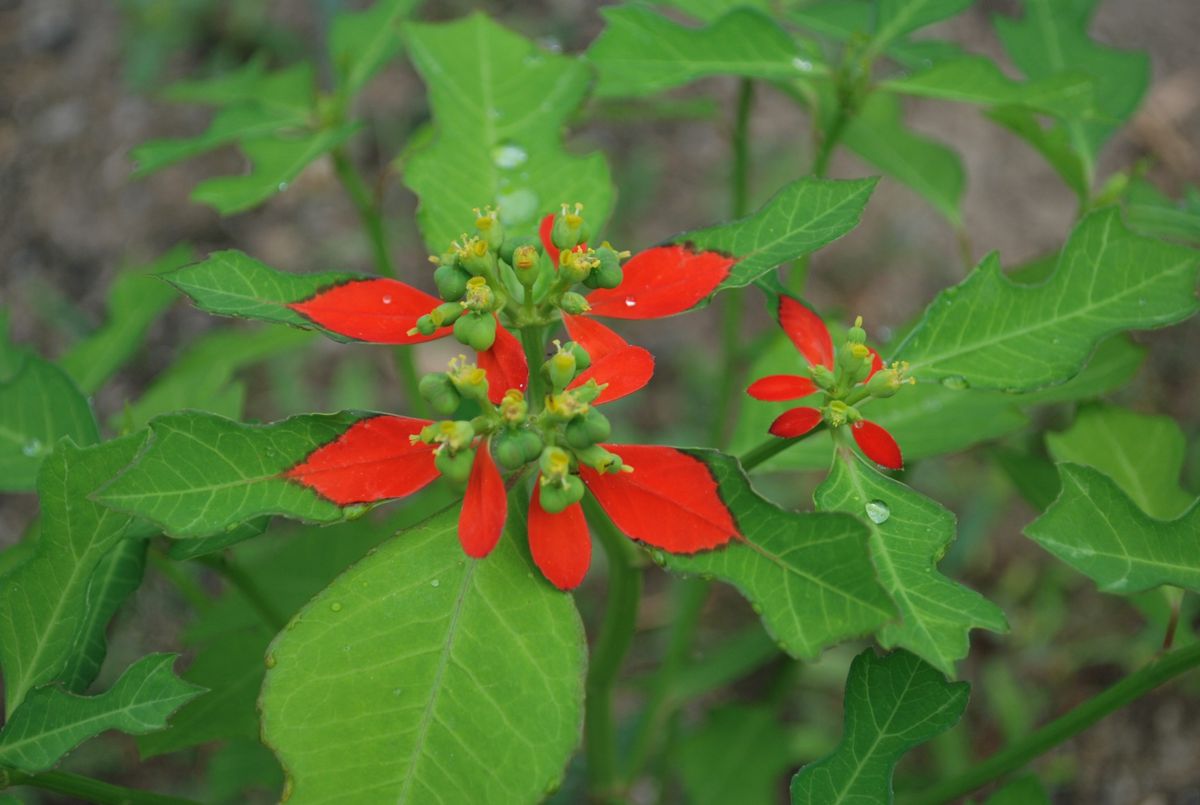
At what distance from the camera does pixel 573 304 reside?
1.38m

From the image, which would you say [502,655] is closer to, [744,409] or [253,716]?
[253,716]

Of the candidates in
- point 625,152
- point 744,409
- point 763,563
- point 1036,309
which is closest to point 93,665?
point 763,563

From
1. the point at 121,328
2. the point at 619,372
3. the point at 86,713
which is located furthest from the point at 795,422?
the point at 121,328

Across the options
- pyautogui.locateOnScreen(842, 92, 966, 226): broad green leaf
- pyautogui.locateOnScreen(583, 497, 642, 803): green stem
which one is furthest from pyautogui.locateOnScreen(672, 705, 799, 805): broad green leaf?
pyautogui.locateOnScreen(842, 92, 966, 226): broad green leaf

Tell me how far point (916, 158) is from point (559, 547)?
154 cm

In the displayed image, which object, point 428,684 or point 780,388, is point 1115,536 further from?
point 428,684

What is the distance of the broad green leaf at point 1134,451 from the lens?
6.19 ft

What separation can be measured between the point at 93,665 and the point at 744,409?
1.23 m

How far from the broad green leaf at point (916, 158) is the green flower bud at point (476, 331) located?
137cm

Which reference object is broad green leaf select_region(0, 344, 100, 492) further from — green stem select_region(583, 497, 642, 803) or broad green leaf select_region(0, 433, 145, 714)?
green stem select_region(583, 497, 642, 803)

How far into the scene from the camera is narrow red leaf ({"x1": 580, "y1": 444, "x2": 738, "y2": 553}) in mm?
1307

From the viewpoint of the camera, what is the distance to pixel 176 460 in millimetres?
1301

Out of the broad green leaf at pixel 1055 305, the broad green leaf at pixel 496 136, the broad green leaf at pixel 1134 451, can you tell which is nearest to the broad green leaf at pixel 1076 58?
the broad green leaf at pixel 1134 451

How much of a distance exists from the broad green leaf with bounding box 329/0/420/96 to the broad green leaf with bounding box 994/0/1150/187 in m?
1.30
